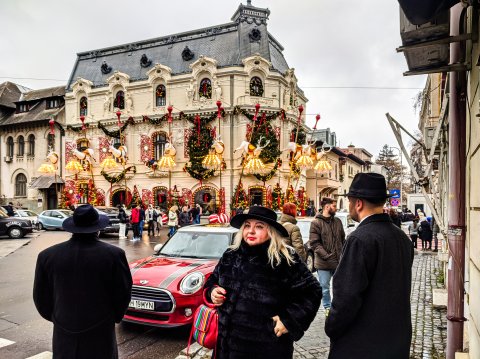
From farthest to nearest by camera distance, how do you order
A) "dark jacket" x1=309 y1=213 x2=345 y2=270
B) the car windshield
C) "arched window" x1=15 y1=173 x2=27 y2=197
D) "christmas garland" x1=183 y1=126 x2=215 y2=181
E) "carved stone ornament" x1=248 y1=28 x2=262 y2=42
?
"arched window" x1=15 y1=173 x2=27 y2=197 → "carved stone ornament" x1=248 y1=28 x2=262 y2=42 → "christmas garland" x1=183 y1=126 x2=215 y2=181 → the car windshield → "dark jacket" x1=309 y1=213 x2=345 y2=270

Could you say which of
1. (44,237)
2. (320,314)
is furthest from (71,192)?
(320,314)

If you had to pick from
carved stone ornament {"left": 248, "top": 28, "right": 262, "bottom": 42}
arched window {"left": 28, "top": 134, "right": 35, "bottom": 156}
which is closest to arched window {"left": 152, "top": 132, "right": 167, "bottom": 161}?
carved stone ornament {"left": 248, "top": 28, "right": 262, "bottom": 42}

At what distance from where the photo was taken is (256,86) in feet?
90.9

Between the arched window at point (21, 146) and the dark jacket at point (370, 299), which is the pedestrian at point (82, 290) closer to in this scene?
the dark jacket at point (370, 299)

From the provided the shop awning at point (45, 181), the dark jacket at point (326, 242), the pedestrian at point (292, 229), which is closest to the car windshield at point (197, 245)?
the pedestrian at point (292, 229)

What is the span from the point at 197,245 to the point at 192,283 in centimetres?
144

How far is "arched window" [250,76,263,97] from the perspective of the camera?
27641 millimetres

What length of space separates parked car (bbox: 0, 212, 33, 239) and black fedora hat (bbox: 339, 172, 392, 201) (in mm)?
20349

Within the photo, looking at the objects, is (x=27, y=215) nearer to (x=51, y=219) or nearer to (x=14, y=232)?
(x=51, y=219)

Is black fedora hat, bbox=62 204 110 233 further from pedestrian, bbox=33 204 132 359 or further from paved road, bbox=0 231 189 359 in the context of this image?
paved road, bbox=0 231 189 359

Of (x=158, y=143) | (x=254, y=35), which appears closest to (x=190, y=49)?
(x=254, y=35)

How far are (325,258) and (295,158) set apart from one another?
2057 cm

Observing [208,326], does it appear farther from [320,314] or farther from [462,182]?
[320,314]

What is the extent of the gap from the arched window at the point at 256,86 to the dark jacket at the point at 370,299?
26.1m
